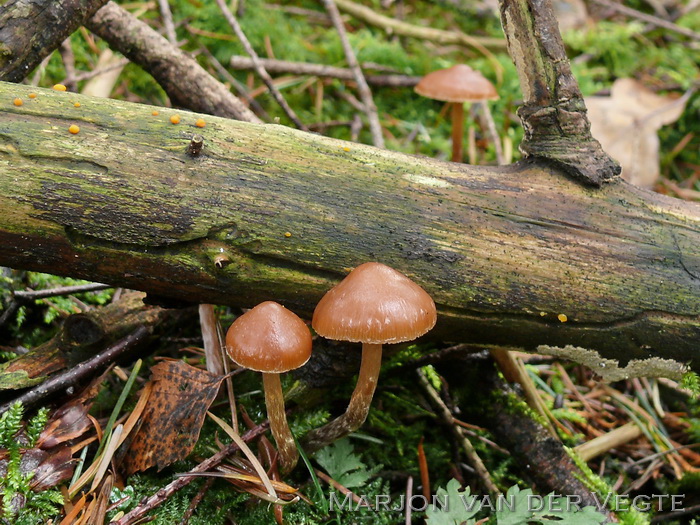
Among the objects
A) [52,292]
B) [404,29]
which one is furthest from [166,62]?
[404,29]

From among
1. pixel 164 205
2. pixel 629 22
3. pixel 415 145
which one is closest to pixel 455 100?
pixel 415 145

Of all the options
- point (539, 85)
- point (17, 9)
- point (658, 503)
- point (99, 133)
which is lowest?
point (658, 503)

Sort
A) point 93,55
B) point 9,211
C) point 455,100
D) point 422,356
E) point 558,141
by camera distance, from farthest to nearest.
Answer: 1. point 93,55
2. point 455,100
3. point 422,356
4. point 558,141
5. point 9,211

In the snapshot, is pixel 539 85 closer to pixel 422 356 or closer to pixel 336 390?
pixel 422 356

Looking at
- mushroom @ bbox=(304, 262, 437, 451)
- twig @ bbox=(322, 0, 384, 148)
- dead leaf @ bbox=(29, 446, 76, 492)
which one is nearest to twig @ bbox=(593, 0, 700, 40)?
twig @ bbox=(322, 0, 384, 148)

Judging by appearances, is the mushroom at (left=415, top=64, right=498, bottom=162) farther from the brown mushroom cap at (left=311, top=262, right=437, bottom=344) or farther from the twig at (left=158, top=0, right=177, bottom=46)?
the brown mushroom cap at (left=311, top=262, right=437, bottom=344)

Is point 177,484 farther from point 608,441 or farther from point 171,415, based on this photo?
point 608,441

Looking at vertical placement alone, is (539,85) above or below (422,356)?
above
